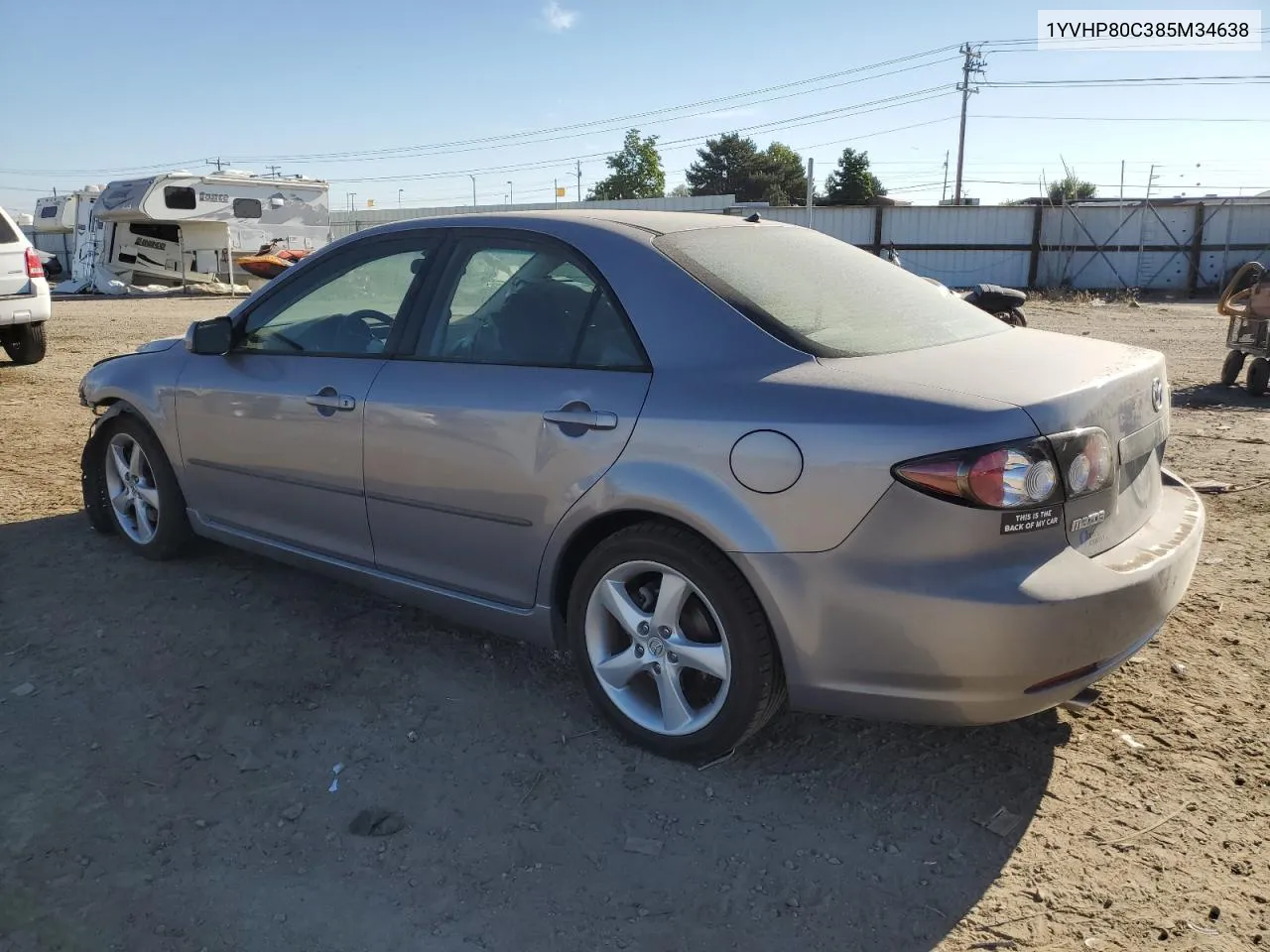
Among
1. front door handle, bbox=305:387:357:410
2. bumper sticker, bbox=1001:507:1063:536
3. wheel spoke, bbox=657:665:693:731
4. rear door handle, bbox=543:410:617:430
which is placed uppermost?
rear door handle, bbox=543:410:617:430

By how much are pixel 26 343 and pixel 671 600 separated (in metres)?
10.9

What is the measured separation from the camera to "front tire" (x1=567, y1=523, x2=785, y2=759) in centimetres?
279

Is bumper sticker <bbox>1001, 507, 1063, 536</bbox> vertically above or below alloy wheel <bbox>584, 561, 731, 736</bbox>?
above

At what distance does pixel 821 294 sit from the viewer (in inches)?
128

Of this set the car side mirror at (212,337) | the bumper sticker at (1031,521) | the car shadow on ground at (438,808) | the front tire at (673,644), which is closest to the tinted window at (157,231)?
the car side mirror at (212,337)

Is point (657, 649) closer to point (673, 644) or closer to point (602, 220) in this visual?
point (673, 644)

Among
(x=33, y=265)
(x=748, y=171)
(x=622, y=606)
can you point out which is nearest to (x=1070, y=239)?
(x=33, y=265)

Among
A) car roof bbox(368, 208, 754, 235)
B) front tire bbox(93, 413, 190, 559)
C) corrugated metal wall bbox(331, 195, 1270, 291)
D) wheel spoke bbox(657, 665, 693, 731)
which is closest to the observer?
wheel spoke bbox(657, 665, 693, 731)

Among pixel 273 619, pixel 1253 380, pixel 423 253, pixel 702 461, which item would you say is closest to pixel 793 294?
pixel 702 461

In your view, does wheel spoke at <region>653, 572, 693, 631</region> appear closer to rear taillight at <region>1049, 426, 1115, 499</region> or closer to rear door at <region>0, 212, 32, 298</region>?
rear taillight at <region>1049, 426, 1115, 499</region>

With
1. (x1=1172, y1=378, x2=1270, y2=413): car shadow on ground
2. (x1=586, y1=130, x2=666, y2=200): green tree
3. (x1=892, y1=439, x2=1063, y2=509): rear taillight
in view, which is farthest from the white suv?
(x1=586, y1=130, x2=666, y2=200): green tree

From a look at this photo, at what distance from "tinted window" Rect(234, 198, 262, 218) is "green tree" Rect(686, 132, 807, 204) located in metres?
49.6

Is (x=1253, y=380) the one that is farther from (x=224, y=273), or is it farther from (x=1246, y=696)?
(x=224, y=273)

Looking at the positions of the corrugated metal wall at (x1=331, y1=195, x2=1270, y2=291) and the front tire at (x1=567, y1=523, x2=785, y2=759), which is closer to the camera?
the front tire at (x1=567, y1=523, x2=785, y2=759)
